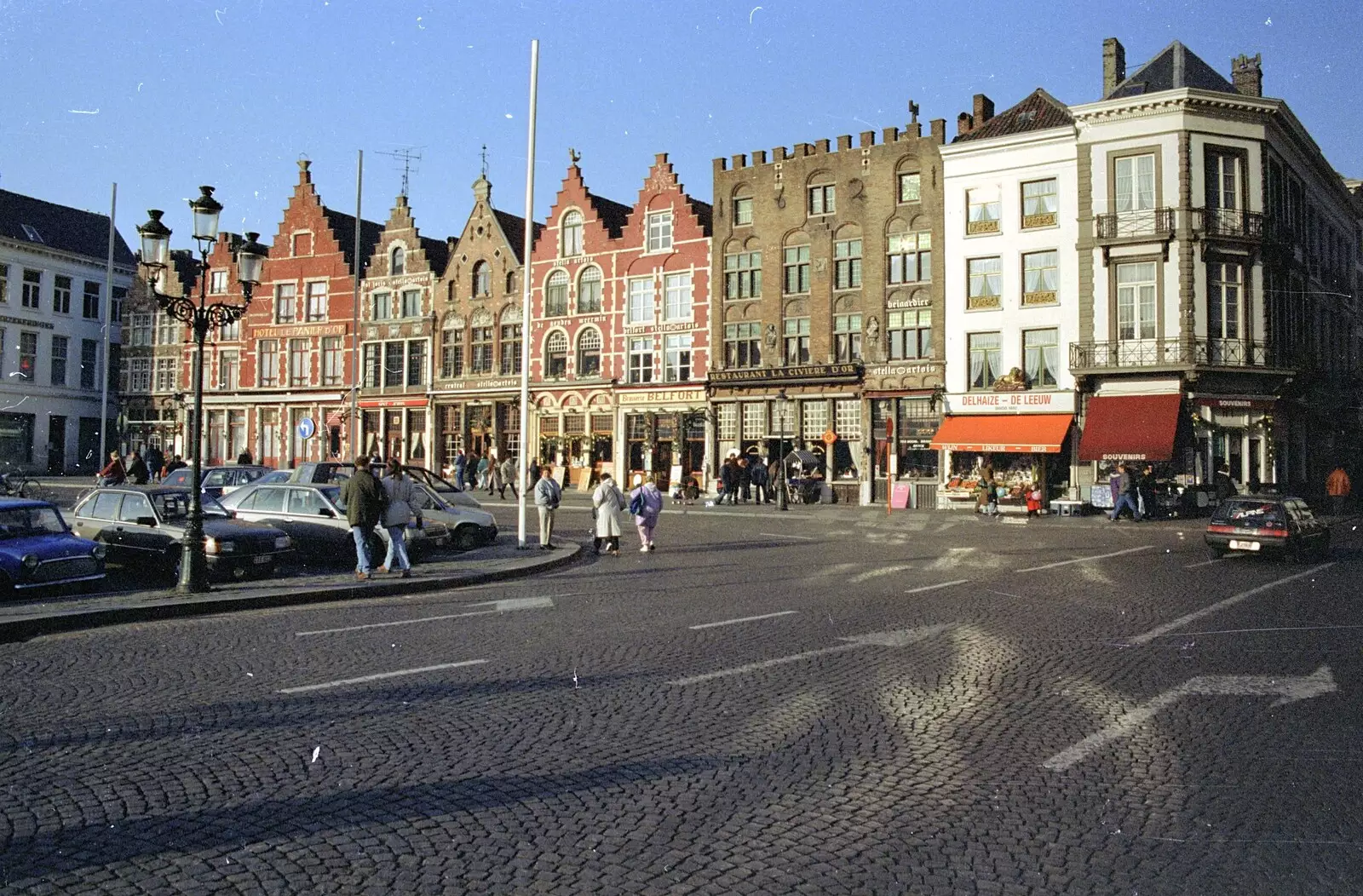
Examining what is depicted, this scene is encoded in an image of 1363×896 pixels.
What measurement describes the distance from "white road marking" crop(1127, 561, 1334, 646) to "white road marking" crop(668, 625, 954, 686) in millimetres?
1923

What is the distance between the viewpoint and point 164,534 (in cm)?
1570

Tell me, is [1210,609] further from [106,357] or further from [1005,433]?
[106,357]

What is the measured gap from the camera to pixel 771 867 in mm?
4574

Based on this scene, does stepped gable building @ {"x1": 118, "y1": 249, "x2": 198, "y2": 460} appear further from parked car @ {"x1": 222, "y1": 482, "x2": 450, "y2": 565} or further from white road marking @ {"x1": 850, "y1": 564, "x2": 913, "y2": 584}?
white road marking @ {"x1": 850, "y1": 564, "x2": 913, "y2": 584}

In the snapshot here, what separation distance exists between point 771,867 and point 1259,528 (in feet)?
55.5

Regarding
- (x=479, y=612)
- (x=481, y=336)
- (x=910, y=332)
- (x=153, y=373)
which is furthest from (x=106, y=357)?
(x=479, y=612)

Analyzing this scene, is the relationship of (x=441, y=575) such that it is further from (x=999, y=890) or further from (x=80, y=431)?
(x=80, y=431)

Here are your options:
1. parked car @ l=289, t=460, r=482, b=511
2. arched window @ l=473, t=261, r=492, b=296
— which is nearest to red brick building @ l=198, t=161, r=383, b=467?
arched window @ l=473, t=261, r=492, b=296

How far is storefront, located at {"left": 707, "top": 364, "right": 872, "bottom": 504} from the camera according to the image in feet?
129

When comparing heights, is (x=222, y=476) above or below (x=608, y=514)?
above

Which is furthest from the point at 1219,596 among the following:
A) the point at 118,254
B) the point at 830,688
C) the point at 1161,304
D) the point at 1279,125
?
the point at 118,254

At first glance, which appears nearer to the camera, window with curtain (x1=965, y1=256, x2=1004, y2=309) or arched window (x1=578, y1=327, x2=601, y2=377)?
window with curtain (x1=965, y1=256, x2=1004, y2=309)

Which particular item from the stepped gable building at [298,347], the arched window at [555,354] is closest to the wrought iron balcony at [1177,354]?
the arched window at [555,354]

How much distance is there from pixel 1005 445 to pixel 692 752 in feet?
99.7
